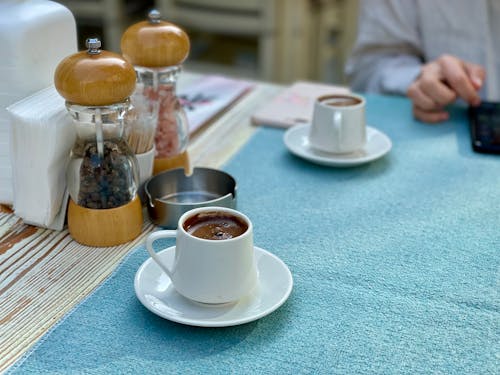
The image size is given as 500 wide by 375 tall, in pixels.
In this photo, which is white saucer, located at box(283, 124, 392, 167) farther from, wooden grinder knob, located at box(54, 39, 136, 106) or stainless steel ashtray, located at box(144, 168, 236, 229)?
wooden grinder knob, located at box(54, 39, 136, 106)

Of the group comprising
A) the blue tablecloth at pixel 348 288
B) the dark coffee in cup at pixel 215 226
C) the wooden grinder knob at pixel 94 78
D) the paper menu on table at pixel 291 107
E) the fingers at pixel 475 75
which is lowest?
the blue tablecloth at pixel 348 288

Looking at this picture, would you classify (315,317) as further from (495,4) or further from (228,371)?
(495,4)

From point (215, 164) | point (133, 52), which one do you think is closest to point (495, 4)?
point (215, 164)

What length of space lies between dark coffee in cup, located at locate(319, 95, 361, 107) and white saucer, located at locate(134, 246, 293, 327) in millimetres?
350

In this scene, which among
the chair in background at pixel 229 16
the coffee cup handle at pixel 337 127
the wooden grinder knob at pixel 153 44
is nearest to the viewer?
the wooden grinder knob at pixel 153 44

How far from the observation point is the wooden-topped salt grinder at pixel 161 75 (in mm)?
789

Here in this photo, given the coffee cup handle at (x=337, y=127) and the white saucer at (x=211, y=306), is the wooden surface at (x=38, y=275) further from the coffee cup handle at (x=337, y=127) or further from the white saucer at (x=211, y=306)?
the coffee cup handle at (x=337, y=127)

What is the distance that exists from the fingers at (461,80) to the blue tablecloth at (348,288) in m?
0.18

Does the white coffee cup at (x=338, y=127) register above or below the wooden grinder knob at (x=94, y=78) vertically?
below

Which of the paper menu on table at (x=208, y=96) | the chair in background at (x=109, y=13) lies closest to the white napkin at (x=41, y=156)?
the paper menu on table at (x=208, y=96)

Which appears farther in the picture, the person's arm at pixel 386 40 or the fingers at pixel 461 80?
the person's arm at pixel 386 40

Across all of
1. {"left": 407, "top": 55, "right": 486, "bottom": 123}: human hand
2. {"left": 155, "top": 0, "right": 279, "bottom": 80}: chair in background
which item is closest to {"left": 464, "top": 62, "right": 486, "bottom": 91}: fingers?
{"left": 407, "top": 55, "right": 486, "bottom": 123}: human hand

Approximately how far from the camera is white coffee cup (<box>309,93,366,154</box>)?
0.91 m

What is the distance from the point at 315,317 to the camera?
610 millimetres
